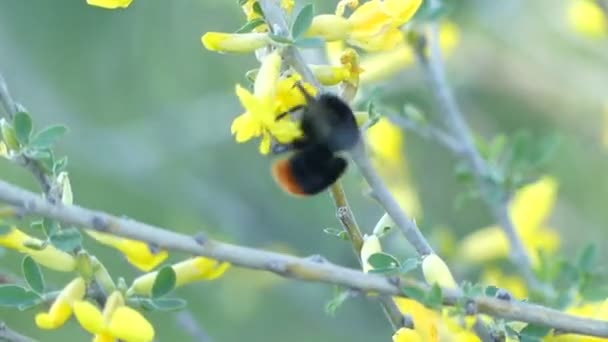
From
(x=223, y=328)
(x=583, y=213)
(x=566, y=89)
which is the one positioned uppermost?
(x=566, y=89)

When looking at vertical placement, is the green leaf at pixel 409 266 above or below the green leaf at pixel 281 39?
below

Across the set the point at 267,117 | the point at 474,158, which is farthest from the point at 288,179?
the point at 474,158

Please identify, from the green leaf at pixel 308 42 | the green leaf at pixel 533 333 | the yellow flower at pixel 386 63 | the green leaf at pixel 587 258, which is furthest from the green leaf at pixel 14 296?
the yellow flower at pixel 386 63

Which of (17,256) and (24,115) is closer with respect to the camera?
(24,115)

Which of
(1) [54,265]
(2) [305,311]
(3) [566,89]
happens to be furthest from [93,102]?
(1) [54,265]

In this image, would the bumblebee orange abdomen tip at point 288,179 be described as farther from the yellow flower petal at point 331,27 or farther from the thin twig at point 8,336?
the thin twig at point 8,336

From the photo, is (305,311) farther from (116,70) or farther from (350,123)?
(350,123)

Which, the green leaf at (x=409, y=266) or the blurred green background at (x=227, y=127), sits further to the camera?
the blurred green background at (x=227, y=127)
